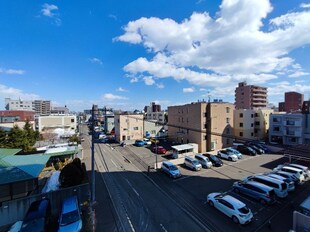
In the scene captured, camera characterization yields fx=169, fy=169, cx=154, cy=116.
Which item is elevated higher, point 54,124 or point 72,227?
point 54,124

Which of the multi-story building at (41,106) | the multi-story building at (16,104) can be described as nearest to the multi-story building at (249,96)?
the multi-story building at (16,104)

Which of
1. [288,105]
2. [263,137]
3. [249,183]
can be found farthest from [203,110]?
[288,105]

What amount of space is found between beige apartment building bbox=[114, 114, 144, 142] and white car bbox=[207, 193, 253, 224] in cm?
2857

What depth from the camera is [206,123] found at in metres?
31.7

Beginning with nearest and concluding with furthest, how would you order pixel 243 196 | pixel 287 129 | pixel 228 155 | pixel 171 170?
pixel 243 196 < pixel 171 170 < pixel 228 155 < pixel 287 129

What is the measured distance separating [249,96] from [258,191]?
62034mm

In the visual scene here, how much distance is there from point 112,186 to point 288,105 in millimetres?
84442

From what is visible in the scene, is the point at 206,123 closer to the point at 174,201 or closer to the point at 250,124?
the point at 250,124

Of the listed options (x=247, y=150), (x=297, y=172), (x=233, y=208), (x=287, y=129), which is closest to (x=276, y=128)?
(x=287, y=129)

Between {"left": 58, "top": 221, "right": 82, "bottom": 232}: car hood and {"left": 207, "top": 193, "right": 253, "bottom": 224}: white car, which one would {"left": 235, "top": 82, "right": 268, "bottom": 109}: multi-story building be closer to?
{"left": 207, "top": 193, "right": 253, "bottom": 224}: white car

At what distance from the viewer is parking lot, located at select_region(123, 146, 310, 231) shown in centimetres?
1166

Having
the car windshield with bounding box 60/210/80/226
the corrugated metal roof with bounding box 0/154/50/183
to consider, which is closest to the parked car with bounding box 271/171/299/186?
the car windshield with bounding box 60/210/80/226

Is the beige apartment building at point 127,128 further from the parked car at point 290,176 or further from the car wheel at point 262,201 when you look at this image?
the car wheel at point 262,201

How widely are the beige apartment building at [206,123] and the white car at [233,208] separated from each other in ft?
55.1
